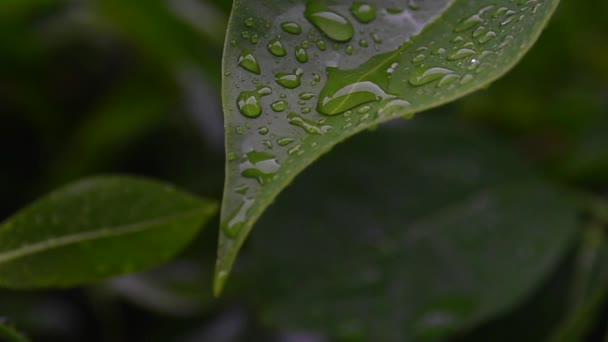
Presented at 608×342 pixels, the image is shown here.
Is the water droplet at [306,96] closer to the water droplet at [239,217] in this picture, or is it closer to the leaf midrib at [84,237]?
the water droplet at [239,217]

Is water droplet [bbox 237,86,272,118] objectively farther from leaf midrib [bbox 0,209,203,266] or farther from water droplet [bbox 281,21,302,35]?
leaf midrib [bbox 0,209,203,266]

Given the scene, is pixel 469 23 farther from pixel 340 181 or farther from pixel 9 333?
pixel 340 181

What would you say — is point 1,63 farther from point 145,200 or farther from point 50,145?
point 145,200

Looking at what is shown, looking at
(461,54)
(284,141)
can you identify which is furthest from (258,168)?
(461,54)

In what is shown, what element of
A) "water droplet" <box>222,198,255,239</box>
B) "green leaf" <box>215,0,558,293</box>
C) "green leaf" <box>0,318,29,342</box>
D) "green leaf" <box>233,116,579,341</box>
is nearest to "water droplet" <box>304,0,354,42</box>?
"green leaf" <box>215,0,558,293</box>

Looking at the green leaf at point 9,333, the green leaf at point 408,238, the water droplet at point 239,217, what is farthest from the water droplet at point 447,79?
the green leaf at point 408,238
